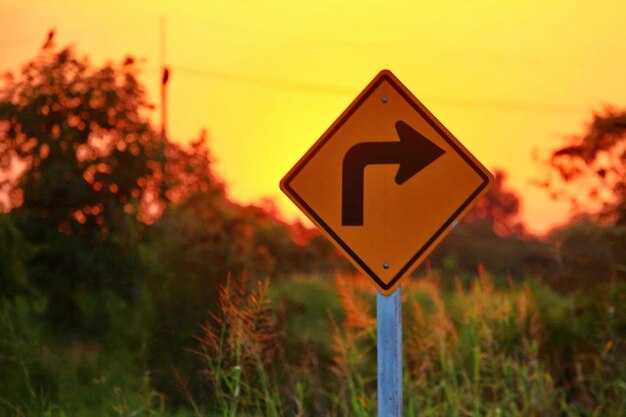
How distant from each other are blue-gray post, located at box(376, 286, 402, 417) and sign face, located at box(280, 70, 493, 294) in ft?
0.27

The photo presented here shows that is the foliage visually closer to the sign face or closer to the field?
the field

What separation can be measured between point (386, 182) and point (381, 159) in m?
0.12

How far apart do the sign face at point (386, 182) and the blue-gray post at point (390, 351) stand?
0.08m

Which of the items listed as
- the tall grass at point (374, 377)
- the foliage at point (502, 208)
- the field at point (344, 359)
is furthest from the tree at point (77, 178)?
the foliage at point (502, 208)

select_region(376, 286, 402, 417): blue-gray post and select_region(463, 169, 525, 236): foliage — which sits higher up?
select_region(463, 169, 525, 236): foliage

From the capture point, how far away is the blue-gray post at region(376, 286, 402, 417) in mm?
5742

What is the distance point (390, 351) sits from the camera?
5.75m

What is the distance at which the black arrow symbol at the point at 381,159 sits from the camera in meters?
5.82

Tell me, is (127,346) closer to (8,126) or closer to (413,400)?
(8,126)

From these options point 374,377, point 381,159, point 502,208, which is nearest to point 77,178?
point 374,377

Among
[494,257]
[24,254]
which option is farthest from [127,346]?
[494,257]

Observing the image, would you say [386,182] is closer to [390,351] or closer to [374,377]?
[390,351]

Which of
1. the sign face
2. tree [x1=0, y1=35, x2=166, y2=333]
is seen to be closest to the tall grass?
the sign face

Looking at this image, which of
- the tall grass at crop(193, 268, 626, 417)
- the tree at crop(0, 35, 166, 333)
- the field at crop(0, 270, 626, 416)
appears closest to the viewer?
the tall grass at crop(193, 268, 626, 417)
